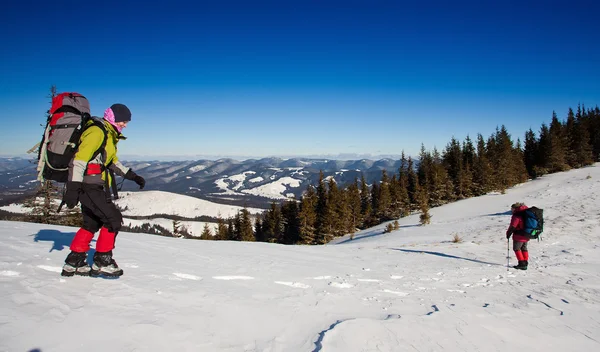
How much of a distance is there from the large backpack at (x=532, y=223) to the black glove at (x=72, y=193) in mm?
12346

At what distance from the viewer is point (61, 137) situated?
4469mm

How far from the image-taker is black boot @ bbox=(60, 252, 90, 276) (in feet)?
15.7

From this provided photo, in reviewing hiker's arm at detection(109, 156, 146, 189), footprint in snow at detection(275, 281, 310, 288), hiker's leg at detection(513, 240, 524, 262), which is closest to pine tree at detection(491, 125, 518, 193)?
hiker's leg at detection(513, 240, 524, 262)

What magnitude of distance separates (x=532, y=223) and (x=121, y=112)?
12.3m

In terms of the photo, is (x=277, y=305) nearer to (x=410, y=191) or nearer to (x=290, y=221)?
(x=290, y=221)

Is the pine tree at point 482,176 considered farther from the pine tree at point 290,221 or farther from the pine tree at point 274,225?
the pine tree at point 274,225

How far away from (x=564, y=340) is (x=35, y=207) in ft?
110

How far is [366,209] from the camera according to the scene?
57.4 meters

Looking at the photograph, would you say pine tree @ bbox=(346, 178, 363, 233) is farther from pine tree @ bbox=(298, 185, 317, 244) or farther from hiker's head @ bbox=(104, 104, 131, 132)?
hiker's head @ bbox=(104, 104, 131, 132)

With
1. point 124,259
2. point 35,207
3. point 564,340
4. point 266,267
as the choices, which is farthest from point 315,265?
point 35,207

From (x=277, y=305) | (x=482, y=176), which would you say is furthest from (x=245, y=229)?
(x=277, y=305)

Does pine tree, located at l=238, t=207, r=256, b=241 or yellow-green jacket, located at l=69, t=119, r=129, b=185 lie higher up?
yellow-green jacket, located at l=69, t=119, r=129, b=185

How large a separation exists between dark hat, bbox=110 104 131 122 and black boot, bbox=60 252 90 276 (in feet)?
7.77

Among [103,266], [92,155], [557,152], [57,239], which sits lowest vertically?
[57,239]
